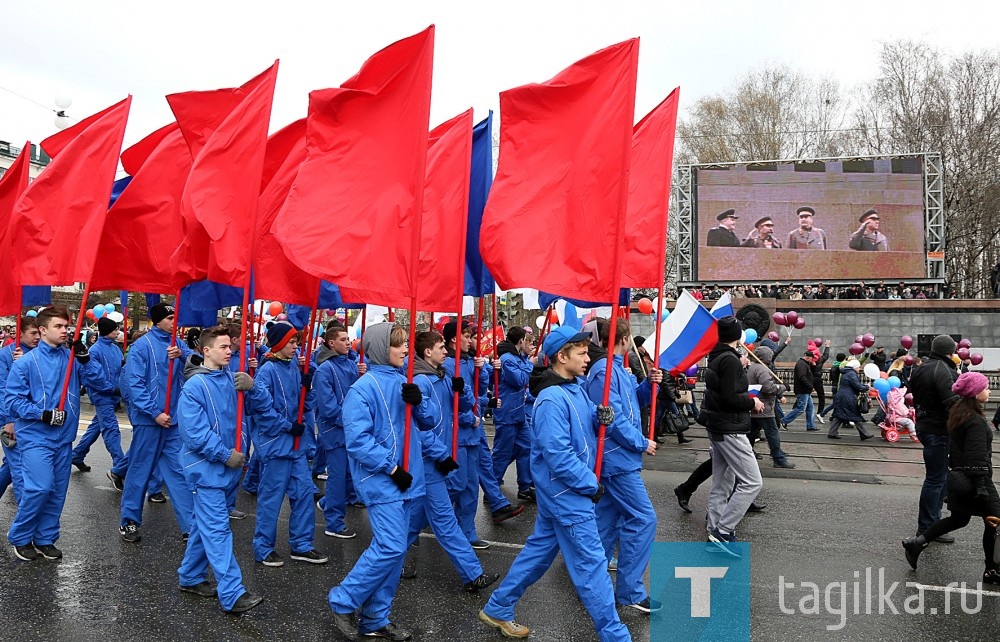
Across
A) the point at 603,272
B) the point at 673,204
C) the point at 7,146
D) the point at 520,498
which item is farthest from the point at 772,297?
the point at 7,146

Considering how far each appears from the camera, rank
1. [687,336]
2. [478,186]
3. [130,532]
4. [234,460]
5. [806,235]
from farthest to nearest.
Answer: [806,235], [687,336], [478,186], [130,532], [234,460]

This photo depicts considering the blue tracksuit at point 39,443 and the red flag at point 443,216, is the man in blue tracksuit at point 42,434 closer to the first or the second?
the blue tracksuit at point 39,443

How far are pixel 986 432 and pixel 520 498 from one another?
4.23 m

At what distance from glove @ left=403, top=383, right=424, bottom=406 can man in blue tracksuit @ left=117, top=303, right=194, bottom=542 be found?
2.35m

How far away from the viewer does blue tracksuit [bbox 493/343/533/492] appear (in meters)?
8.26

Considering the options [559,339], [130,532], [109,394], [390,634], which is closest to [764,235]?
[109,394]

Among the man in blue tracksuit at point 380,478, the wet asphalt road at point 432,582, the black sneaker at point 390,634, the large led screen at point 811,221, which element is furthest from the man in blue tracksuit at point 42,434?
the large led screen at point 811,221

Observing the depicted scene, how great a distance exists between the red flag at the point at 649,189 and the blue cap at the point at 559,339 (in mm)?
2328

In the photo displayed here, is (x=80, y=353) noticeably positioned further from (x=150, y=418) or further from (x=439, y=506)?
(x=439, y=506)

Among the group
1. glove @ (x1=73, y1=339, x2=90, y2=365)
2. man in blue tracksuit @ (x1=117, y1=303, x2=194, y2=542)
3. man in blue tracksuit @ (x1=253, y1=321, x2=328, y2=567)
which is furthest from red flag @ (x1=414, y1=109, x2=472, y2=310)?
glove @ (x1=73, y1=339, x2=90, y2=365)

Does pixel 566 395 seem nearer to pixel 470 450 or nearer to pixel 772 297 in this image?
pixel 470 450

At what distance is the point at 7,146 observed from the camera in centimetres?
4909

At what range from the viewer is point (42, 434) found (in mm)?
5906

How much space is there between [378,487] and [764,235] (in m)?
30.3
